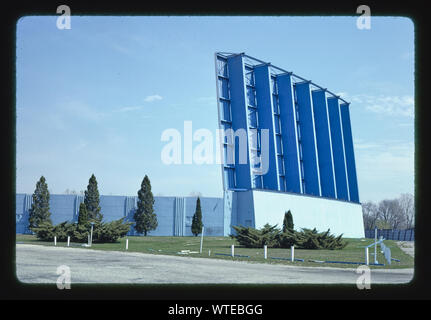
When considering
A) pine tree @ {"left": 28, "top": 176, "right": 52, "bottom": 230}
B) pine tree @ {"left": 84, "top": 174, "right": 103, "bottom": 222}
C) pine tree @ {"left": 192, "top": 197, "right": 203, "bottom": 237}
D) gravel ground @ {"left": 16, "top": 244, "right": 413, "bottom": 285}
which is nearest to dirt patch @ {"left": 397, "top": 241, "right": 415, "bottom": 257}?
gravel ground @ {"left": 16, "top": 244, "right": 413, "bottom": 285}

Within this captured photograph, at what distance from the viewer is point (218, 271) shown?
44.6 ft

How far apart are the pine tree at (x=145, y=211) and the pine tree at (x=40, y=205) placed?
8.61m

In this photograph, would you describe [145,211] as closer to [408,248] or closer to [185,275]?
[408,248]

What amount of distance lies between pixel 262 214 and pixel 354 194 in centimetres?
2294

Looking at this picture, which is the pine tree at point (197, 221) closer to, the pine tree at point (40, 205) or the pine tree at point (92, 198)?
the pine tree at point (92, 198)

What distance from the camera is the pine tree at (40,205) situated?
4278cm

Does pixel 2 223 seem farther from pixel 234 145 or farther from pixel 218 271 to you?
pixel 234 145

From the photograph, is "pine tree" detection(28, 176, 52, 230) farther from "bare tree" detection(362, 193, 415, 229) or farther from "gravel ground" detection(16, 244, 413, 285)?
"bare tree" detection(362, 193, 415, 229)

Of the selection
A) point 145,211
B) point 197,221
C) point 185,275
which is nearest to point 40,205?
point 145,211

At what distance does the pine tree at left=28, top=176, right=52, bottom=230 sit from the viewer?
1684 inches

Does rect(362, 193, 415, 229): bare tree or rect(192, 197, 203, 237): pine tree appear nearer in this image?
rect(192, 197, 203, 237): pine tree

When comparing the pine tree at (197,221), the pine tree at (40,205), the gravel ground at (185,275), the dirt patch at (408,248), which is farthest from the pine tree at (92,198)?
the gravel ground at (185,275)

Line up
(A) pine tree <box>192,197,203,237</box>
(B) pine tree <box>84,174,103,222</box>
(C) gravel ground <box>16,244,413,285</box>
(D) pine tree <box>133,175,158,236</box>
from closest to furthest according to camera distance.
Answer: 1. (C) gravel ground <box>16,244,413,285</box>
2. (A) pine tree <box>192,197,203,237</box>
3. (B) pine tree <box>84,174,103,222</box>
4. (D) pine tree <box>133,175,158,236</box>

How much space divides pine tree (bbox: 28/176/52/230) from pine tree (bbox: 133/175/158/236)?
8607 mm
